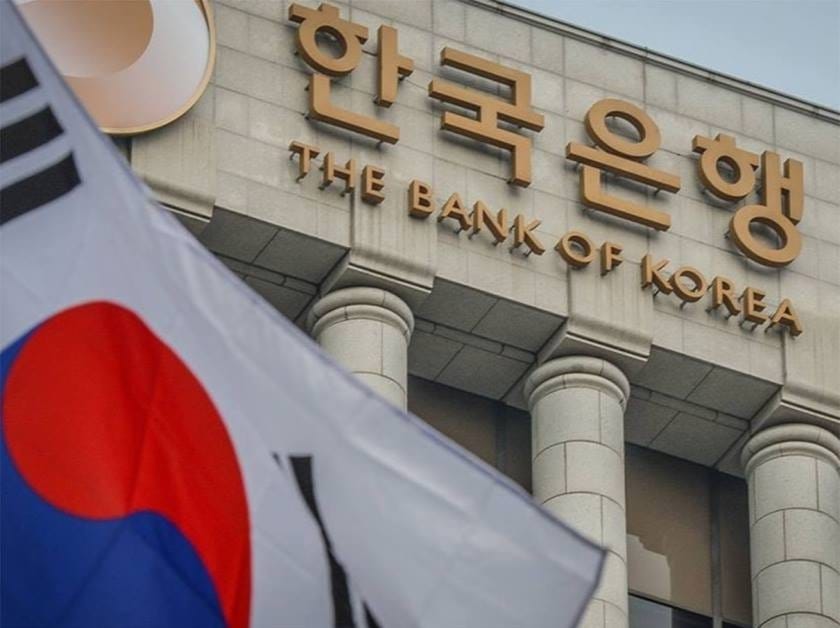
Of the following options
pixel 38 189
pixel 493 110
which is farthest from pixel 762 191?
pixel 38 189

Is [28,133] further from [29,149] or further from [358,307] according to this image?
[358,307]

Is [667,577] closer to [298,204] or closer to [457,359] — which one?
[457,359]

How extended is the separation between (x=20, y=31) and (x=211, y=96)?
16608mm

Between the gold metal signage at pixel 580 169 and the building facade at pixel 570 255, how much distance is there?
4cm

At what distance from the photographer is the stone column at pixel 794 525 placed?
4394 cm

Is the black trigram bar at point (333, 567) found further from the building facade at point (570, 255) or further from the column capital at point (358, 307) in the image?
the column capital at point (358, 307)

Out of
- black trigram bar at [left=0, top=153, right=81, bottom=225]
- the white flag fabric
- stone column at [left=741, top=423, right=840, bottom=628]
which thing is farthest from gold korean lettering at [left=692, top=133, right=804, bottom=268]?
black trigram bar at [left=0, top=153, right=81, bottom=225]

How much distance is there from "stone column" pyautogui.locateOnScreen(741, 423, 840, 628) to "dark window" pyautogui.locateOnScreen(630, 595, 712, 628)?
4.57 ft

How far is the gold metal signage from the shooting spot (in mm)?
42938

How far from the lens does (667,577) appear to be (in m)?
46.1

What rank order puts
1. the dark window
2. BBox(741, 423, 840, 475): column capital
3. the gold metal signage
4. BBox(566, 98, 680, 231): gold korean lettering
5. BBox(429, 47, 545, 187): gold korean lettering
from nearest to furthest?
the gold metal signage
BBox(429, 47, 545, 187): gold korean lettering
BBox(566, 98, 680, 231): gold korean lettering
BBox(741, 423, 840, 475): column capital
the dark window

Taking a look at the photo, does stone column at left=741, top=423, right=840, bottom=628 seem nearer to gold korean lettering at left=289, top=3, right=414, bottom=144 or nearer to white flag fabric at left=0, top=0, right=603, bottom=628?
gold korean lettering at left=289, top=3, right=414, bottom=144

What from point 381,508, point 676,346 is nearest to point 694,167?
point 676,346

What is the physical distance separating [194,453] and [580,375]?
18.7 metres
